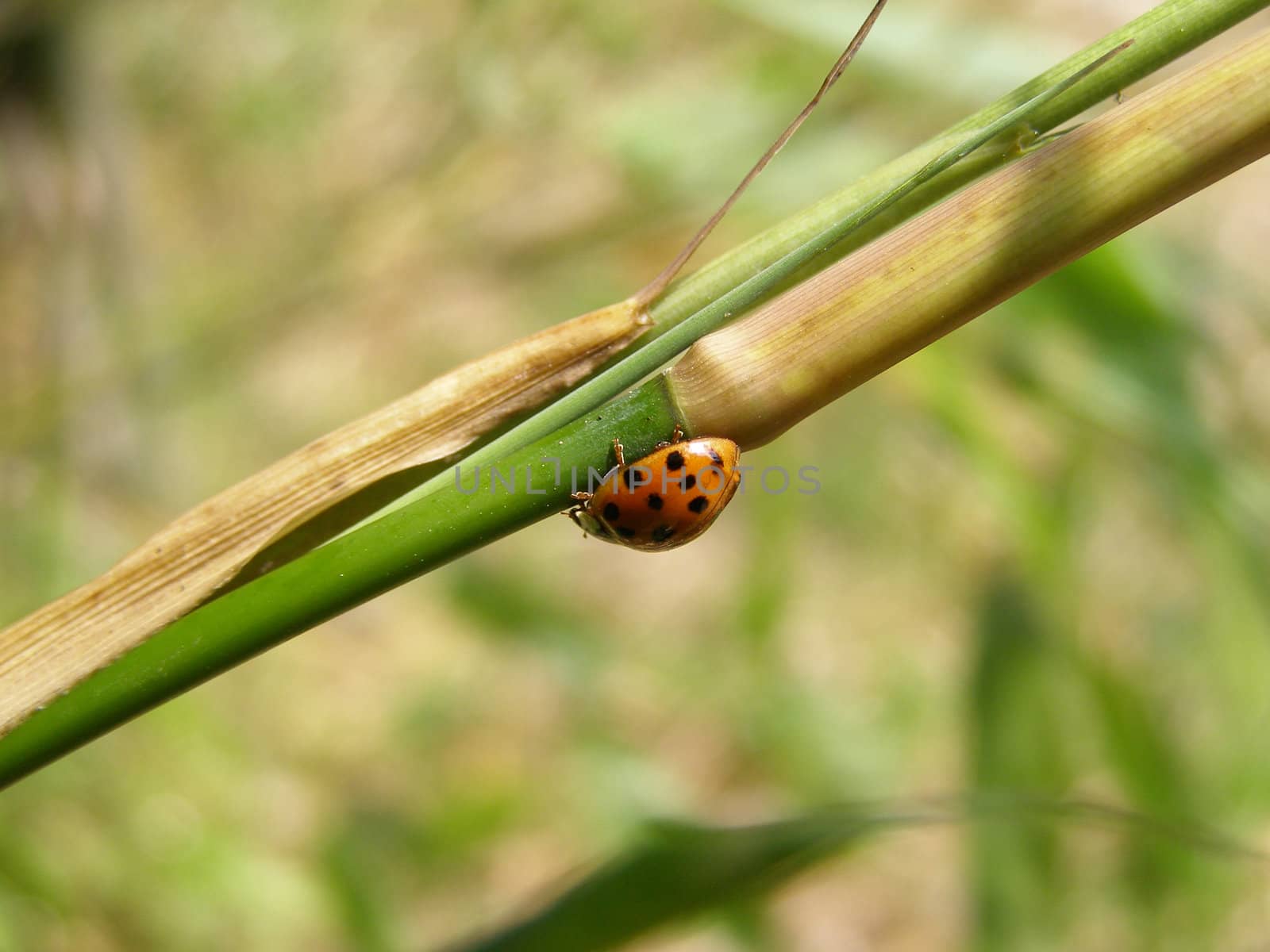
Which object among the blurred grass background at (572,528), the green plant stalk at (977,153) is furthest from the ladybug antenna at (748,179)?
the blurred grass background at (572,528)

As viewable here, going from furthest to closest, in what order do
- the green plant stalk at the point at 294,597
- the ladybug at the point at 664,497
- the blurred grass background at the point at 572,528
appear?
the blurred grass background at the point at 572,528 < the ladybug at the point at 664,497 < the green plant stalk at the point at 294,597

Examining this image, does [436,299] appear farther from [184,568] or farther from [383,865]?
[184,568]

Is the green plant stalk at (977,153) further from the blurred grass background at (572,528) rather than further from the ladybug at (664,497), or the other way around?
the blurred grass background at (572,528)

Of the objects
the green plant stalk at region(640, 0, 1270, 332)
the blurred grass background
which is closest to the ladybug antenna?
the green plant stalk at region(640, 0, 1270, 332)

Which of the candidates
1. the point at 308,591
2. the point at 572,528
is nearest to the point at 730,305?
the point at 308,591

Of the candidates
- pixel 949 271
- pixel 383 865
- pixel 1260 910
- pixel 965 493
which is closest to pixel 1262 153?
pixel 949 271
